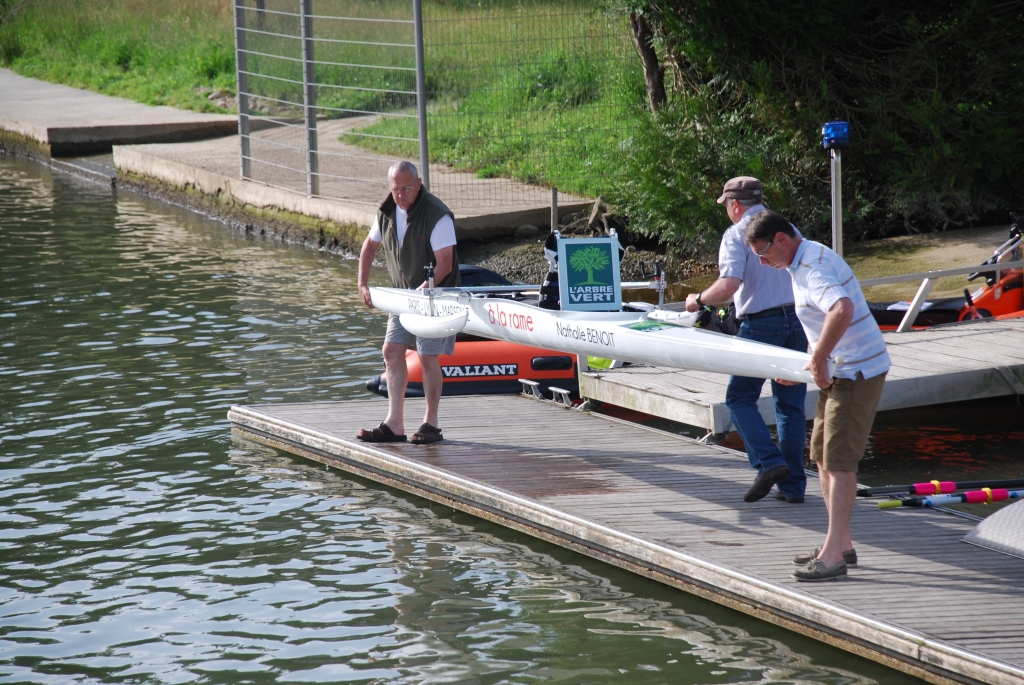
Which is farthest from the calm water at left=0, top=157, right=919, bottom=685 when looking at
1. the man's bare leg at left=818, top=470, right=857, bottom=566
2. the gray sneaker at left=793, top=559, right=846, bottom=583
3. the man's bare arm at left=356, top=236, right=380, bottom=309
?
the man's bare arm at left=356, top=236, right=380, bottom=309

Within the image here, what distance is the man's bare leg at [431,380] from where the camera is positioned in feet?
26.6

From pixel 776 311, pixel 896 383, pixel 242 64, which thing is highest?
pixel 242 64

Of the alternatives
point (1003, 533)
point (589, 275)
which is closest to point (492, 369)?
point (589, 275)

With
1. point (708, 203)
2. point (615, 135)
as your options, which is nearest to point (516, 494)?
point (708, 203)

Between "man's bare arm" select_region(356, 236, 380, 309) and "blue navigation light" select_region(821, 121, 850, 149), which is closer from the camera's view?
"man's bare arm" select_region(356, 236, 380, 309)

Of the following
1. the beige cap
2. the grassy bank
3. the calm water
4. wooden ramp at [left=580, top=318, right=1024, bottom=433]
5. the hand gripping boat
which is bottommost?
the calm water

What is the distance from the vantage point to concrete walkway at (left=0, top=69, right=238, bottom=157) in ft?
80.3

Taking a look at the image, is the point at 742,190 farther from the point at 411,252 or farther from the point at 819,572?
the point at 411,252

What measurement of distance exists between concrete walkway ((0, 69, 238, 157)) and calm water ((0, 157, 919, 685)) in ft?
41.6

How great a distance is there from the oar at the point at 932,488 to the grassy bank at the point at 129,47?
2165cm

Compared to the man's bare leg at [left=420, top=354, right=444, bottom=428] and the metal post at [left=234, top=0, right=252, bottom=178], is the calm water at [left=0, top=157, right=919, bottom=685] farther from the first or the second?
the metal post at [left=234, top=0, right=252, bottom=178]

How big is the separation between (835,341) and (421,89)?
10.8 metres

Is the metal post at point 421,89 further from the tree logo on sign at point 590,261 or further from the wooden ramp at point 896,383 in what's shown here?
the tree logo on sign at point 590,261

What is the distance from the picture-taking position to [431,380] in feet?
26.8
